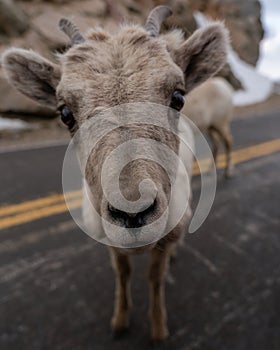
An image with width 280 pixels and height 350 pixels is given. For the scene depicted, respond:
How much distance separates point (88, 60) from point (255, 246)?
11.2ft

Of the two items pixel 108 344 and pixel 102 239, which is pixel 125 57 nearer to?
pixel 102 239

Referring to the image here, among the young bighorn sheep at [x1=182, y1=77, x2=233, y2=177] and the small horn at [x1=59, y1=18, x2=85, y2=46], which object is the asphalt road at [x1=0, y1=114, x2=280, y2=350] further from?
the small horn at [x1=59, y1=18, x2=85, y2=46]

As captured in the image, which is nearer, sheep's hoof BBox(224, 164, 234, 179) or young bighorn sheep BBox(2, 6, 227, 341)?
young bighorn sheep BBox(2, 6, 227, 341)

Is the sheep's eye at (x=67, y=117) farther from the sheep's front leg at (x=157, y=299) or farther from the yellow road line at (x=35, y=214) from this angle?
the yellow road line at (x=35, y=214)

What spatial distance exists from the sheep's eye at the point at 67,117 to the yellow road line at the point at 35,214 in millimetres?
2820

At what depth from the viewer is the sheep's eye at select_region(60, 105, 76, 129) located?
214 centimetres

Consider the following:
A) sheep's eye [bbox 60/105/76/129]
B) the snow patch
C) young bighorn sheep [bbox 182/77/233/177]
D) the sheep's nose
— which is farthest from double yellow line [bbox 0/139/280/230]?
the snow patch

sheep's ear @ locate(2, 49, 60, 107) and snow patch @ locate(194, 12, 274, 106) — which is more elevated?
sheep's ear @ locate(2, 49, 60, 107)

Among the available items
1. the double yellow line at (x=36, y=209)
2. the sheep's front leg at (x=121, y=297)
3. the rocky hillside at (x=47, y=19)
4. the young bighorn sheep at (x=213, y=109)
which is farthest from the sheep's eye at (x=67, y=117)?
the rocky hillside at (x=47, y=19)

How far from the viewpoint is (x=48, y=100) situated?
2730 millimetres

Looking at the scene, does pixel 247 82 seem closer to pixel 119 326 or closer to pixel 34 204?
pixel 34 204

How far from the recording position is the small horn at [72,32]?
246 cm

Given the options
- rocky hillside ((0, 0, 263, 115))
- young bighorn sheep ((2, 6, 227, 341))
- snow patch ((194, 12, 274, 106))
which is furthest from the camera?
snow patch ((194, 12, 274, 106))

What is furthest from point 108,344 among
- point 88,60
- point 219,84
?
point 219,84
